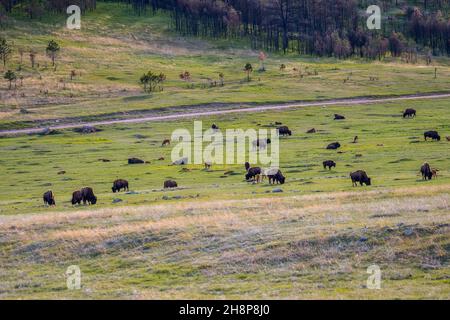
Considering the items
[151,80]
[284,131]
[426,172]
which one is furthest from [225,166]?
[151,80]

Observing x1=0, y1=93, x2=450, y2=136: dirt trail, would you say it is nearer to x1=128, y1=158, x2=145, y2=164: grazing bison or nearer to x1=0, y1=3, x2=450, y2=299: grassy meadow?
x1=0, y1=3, x2=450, y2=299: grassy meadow

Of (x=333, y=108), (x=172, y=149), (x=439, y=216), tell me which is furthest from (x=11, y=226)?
(x=333, y=108)

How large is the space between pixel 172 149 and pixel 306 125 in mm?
18135

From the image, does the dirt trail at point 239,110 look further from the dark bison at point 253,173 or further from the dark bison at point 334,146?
the dark bison at point 253,173

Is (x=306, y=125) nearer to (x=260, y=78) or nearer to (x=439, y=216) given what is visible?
(x=260, y=78)

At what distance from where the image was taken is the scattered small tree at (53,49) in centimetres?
11856

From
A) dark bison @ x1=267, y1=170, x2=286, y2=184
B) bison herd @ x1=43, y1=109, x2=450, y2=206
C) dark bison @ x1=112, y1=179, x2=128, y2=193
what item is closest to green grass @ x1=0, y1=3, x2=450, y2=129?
bison herd @ x1=43, y1=109, x2=450, y2=206

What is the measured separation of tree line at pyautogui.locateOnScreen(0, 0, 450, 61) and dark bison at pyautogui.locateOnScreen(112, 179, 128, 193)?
108 m

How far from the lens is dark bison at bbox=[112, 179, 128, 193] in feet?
166

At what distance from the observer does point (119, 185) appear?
5084cm

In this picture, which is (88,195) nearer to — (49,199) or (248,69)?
(49,199)

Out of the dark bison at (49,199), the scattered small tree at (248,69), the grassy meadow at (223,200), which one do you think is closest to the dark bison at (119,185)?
the grassy meadow at (223,200)

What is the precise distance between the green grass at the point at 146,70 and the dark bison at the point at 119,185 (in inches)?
1621

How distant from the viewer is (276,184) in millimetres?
48750
